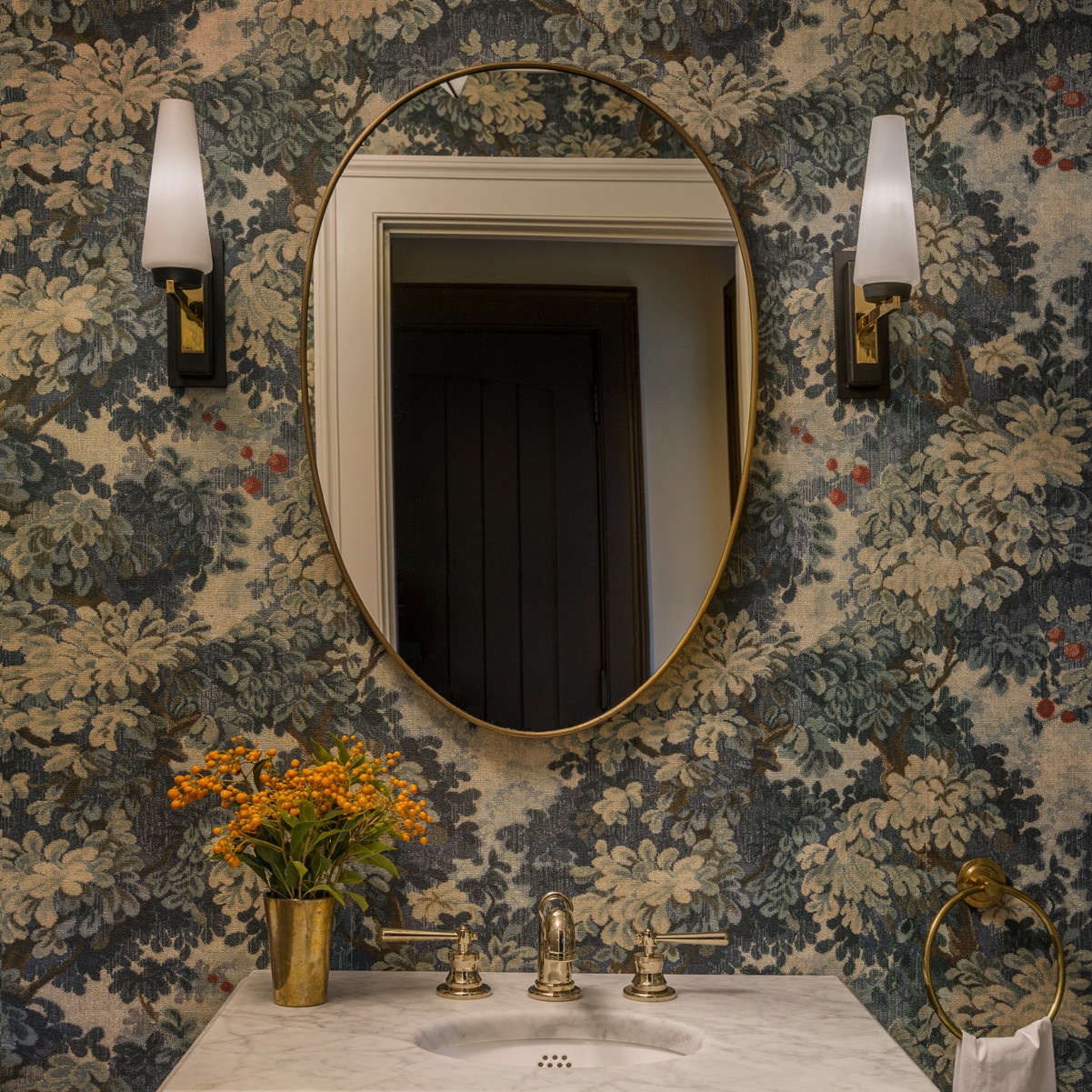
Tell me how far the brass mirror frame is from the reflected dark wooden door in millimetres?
14

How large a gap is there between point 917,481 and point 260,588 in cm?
94

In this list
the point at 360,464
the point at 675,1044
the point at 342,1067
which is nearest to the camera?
the point at 342,1067

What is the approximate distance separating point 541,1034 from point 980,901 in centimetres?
63

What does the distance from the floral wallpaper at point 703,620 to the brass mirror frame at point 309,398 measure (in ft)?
0.12

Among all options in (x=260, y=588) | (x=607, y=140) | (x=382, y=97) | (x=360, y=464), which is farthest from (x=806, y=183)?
(x=260, y=588)

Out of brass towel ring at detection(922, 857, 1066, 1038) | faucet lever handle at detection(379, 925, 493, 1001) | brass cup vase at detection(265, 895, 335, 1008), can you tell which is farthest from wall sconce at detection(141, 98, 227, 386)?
brass towel ring at detection(922, 857, 1066, 1038)

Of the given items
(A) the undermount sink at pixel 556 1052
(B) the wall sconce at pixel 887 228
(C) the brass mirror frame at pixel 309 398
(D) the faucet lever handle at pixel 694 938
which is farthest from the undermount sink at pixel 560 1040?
(B) the wall sconce at pixel 887 228

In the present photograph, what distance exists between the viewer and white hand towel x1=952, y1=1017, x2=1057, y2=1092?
1343 millimetres

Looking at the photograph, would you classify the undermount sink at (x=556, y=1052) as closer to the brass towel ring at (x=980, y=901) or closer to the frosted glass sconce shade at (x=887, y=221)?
the brass towel ring at (x=980, y=901)

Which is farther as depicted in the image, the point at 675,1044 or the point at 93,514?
the point at 93,514

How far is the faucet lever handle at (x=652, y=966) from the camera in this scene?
4.50ft

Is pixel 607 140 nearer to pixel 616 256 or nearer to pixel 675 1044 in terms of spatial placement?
pixel 616 256

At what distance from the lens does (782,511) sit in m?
1.53

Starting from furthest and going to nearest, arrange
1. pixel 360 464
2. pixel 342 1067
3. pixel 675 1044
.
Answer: pixel 360 464 < pixel 675 1044 < pixel 342 1067
